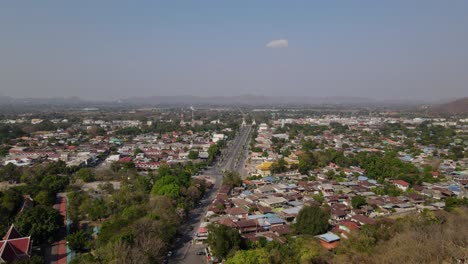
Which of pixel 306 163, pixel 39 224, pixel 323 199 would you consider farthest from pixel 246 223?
pixel 306 163

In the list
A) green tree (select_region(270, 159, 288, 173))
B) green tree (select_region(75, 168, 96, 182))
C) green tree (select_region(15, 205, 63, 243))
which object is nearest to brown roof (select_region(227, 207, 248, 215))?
green tree (select_region(15, 205, 63, 243))

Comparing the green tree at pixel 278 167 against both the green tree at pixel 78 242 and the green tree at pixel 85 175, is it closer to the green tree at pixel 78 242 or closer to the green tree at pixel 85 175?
the green tree at pixel 85 175

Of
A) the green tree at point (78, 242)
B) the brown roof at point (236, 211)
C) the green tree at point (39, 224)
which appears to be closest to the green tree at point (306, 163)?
the brown roof at point (236, 211)

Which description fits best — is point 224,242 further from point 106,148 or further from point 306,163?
point 106,148

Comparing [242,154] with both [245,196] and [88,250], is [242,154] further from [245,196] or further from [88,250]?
[88,250]

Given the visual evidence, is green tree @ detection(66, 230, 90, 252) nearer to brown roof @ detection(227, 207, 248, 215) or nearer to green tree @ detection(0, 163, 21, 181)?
brown roof @ detection(227, 207, 248, 215)
